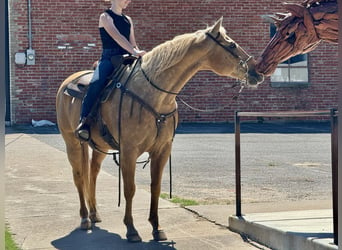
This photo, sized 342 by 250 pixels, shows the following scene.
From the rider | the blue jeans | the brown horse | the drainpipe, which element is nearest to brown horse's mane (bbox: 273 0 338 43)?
the brown horse

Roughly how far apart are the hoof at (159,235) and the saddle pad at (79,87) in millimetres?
1585

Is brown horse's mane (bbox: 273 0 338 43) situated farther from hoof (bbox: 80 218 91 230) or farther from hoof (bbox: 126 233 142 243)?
hoof (bbox: 80 218 91 230)

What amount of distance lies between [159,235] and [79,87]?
177 cm

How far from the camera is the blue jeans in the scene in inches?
246

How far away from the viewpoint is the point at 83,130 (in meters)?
6.32

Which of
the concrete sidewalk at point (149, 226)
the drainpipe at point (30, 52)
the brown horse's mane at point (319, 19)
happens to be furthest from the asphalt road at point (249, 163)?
the brown horse's mane at point (319, 19)

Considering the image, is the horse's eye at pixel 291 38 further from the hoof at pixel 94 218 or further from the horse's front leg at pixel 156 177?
the hoof at pixel 94 218

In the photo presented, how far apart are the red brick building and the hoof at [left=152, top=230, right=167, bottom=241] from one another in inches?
499

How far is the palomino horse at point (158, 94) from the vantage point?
582 centimetres

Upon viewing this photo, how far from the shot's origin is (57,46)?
19.6 meters

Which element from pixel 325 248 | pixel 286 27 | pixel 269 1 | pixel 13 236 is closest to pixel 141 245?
pixel 13 236

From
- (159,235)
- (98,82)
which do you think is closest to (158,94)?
(98,82)

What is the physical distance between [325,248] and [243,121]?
15872mm

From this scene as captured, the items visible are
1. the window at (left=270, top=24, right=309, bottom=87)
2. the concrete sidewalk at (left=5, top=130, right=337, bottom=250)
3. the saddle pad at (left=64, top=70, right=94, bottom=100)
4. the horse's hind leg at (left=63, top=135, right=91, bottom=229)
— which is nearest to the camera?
the concrete sidewalk at (left=5, top=130, right=337, bottom=250)
